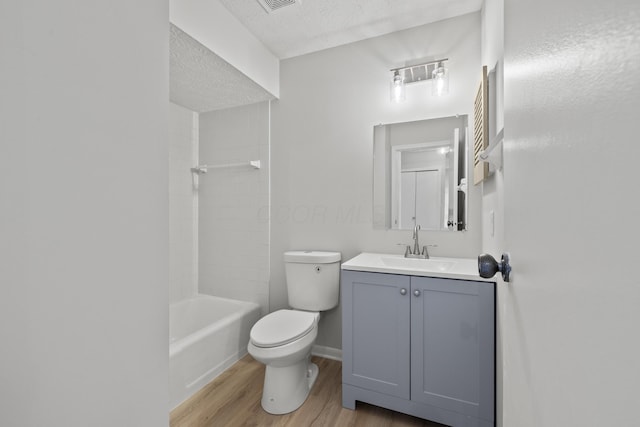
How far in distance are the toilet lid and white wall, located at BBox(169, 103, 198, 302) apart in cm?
119

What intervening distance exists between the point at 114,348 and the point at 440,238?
6.04 feet

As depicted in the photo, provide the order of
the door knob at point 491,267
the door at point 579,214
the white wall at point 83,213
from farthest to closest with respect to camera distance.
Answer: the door knob at point 491,267
the white wall at point 83,213
the door at point 579,214

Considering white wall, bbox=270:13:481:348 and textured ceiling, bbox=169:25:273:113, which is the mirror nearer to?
white wall, bbox=270:13:481:348

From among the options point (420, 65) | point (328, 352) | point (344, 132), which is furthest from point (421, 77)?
point (328, 352)

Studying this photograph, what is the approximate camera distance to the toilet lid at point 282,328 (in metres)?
1.53

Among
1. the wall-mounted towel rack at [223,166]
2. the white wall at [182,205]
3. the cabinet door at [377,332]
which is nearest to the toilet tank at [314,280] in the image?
the cabinet door at [377,332]

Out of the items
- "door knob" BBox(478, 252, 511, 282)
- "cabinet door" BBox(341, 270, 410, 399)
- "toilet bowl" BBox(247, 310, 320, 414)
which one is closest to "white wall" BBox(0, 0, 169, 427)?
"door knob" BBox(478, 252, 511, 282)

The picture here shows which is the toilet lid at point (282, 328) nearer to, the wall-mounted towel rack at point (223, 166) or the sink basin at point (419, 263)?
the sink basin at point (419, 263)

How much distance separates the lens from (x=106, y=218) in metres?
0.42

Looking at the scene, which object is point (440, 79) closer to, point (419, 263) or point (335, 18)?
point (335, 18)

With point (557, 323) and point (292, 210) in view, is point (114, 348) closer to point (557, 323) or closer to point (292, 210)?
point (557, 323)

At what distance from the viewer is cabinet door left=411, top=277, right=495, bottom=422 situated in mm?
1307

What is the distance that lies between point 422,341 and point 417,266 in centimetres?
45

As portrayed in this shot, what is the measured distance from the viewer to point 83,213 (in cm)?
39
